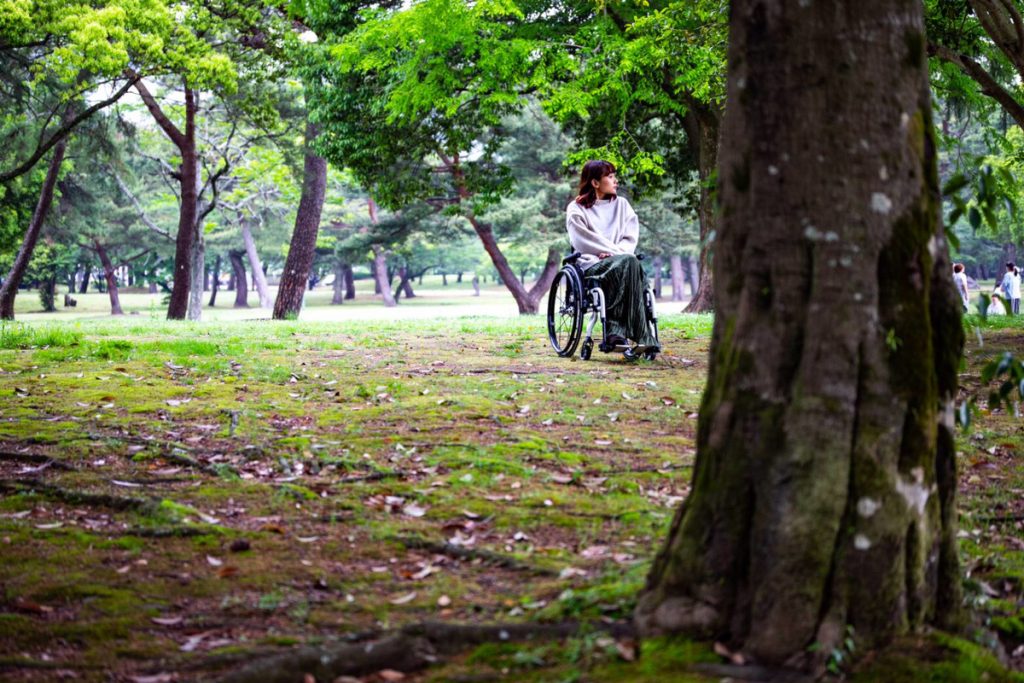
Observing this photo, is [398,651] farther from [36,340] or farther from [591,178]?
[36,340]

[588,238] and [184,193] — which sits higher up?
[184,193]

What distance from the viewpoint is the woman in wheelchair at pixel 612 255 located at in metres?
8.80

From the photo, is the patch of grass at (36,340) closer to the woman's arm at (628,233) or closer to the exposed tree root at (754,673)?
the woman's arm at (628,233)

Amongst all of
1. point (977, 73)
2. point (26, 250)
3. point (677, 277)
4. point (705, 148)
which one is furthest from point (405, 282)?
point (977, 73)

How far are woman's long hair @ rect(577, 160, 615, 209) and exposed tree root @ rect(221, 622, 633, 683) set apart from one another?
270 inches

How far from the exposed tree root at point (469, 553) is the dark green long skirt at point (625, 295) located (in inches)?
222

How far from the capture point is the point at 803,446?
7.53 feet

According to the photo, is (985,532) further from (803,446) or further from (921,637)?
(803,446)

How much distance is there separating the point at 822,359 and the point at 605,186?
6.86 metres

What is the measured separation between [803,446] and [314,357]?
789cm

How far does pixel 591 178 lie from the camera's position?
8.99 m

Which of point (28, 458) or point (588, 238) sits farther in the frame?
point (588, 238)

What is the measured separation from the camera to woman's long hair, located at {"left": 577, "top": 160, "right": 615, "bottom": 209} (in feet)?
29.4

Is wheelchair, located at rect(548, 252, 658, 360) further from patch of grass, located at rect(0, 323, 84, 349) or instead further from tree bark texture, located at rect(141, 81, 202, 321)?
tree bark texture, located at rect(141, 81, 202, 321)
